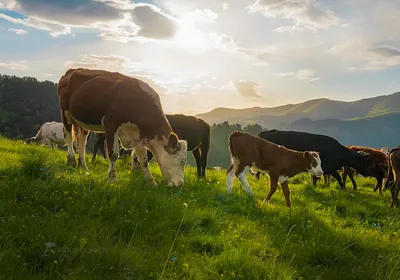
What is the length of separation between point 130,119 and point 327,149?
479 inches

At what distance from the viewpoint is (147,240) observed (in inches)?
179

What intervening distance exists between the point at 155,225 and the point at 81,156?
7.47 m

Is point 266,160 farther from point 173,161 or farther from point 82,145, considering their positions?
point 82,145

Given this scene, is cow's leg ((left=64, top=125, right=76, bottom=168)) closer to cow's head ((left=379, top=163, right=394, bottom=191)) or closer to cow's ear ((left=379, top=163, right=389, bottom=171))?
cow's head ((left=379, top=163, right=394, bottom=191))

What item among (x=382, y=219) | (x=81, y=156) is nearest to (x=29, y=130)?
(x=81, y=156)

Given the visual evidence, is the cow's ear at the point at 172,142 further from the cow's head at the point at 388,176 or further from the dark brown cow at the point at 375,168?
the cow's head at the point at 388,176

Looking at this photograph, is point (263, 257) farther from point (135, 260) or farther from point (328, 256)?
point (135, 260)

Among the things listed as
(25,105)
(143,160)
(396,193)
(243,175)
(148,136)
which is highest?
(25,105)

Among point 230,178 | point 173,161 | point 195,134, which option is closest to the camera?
point 173,161

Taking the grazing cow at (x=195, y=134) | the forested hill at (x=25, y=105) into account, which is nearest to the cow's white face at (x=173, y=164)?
the grazing cow at (x=195, y=134)

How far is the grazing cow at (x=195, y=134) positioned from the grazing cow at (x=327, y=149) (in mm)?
5531

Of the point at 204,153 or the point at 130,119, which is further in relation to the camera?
the point at 204,153

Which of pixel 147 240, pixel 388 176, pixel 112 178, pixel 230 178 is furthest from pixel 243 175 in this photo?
pixel 388 176

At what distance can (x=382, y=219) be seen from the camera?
987 centimetres
